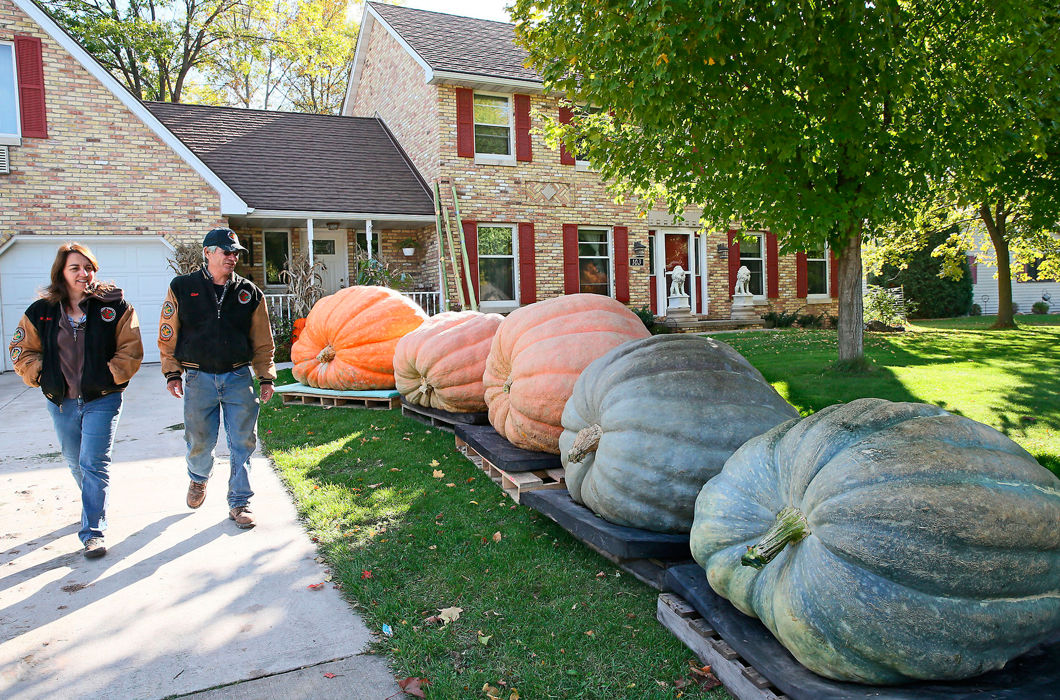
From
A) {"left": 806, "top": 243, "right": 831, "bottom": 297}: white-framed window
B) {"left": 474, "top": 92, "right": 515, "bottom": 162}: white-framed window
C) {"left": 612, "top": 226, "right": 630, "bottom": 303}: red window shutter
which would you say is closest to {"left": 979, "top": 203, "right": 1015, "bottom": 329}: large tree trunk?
{"left": 806, "top": 243, "right": 831, "bottom": 297}: white-framed window

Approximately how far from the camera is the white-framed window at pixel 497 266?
1575cm

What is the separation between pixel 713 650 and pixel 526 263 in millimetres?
13975

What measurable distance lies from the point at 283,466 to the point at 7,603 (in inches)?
91.3

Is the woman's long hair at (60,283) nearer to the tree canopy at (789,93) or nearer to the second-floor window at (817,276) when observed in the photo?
the tree canopy at (789,93)

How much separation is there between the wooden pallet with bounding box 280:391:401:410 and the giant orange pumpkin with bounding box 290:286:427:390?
18 cm

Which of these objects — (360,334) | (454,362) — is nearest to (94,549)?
(454,362)

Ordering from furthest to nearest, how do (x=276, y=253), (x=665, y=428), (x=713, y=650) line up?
(x=276, y=253) < (x=665, y=428) < (x=713, y=650)

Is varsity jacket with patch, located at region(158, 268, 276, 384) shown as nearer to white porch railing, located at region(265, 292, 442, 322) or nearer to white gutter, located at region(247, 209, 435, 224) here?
white porch railing, located at region(265, 292, 442, 322)

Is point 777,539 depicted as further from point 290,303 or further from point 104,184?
point 104,184

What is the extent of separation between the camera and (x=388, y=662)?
8.37 ft

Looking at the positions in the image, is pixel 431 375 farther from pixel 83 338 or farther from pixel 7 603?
pixel 7 603

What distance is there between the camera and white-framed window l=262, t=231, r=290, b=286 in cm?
1587

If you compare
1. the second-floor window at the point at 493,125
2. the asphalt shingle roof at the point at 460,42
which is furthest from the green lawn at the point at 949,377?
the asphalt shingle roof at the point at 460,42

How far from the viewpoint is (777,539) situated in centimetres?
207
